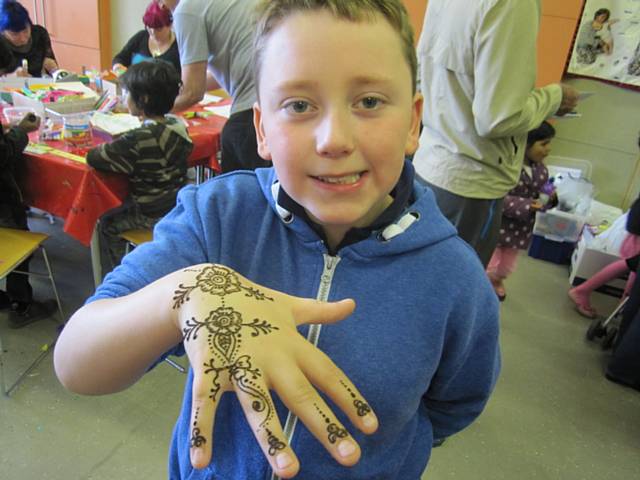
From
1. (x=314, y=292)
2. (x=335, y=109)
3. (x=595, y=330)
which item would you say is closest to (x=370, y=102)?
(x=335, y=109)

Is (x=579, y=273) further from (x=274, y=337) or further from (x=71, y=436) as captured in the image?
(x=274, y=337)

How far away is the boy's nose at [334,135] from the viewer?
60 centimetres

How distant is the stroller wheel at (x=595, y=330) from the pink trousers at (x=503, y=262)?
54cm

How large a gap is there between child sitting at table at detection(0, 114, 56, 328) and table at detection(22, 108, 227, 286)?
5 centimetres

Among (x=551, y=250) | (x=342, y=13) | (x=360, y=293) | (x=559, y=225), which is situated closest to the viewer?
(x=342, y=13)

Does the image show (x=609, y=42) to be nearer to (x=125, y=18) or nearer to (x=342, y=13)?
(x=342, y=13)

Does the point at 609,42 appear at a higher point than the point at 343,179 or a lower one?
higher

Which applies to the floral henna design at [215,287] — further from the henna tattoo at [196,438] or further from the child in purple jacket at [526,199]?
the child in purple jacket at [526,199]

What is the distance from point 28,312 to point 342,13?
7.83 feet

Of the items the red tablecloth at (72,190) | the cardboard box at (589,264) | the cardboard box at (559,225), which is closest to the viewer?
the red tablecloth at (72,190)

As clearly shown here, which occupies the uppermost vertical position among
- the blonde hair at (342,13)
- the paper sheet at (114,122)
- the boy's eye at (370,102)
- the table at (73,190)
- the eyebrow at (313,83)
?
the blonde hair at (342,13)

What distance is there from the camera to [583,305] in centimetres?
309

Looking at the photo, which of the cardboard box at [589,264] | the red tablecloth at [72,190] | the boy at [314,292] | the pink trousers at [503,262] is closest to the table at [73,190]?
the red tablecloth at [72,190]

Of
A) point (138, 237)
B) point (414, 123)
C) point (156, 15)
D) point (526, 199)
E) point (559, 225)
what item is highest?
point (414, 123)
